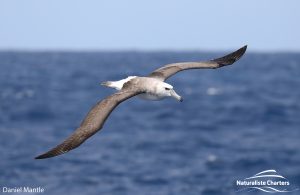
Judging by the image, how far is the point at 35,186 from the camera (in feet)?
87.5

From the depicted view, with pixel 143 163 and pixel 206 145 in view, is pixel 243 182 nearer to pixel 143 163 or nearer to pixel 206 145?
pixel 143 163

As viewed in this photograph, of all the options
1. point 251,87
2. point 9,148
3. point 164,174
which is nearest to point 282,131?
point 164,174

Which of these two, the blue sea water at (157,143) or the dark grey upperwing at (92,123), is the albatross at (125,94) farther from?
the blue sea water at (157,143)

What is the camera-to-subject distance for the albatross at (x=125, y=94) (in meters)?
12.5

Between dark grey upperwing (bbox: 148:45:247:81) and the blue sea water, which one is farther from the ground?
dark grey upperwing (bbox: 148:45:247:81)

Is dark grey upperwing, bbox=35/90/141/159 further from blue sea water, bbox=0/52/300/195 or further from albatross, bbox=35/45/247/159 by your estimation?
blue sea water, bbox=0/52/300/195

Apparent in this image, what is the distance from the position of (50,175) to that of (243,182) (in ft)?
24.3

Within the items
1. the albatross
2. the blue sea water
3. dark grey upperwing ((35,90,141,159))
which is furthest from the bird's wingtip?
the blue sea water

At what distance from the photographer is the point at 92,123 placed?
504 inches

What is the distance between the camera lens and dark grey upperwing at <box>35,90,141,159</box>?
12363 millimetres

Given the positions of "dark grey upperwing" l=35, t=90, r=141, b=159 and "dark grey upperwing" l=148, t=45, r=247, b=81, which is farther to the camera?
"dark grey upperwing" l=148, t=45, r=247, b=81

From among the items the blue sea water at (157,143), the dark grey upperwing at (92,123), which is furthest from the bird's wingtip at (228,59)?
the blue sea water at (157,143)

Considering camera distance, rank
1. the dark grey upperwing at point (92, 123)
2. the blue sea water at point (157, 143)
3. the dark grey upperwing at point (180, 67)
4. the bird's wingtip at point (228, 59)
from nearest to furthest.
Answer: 1. the dark grey upperwing at point (92, 123)
2. the dark grey upperwing at point (180, 67)
3. the bird's wingtip at point (228, 59)
4. the blue sea water at point (157, 143)

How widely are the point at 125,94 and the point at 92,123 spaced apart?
1058 mm
